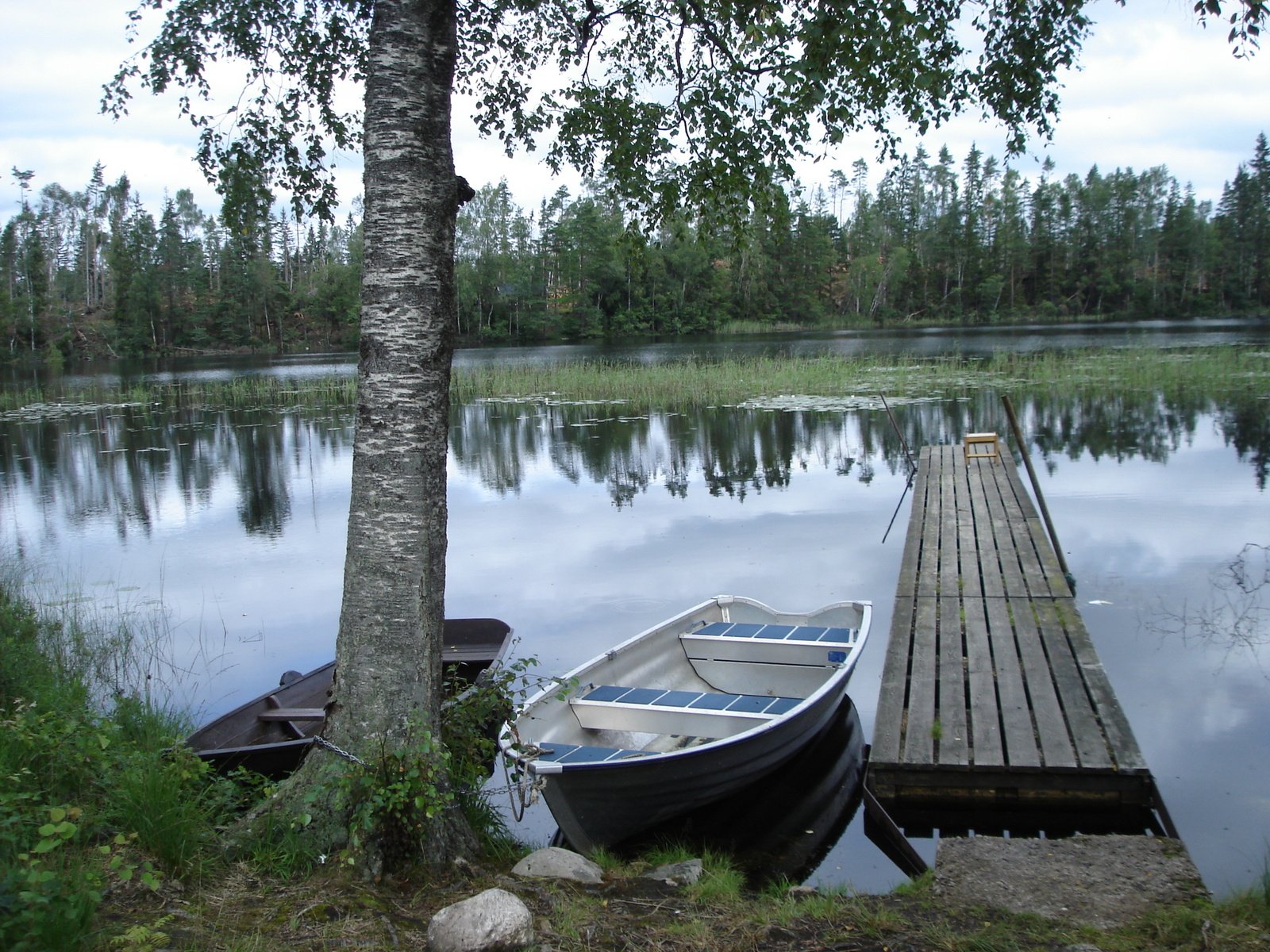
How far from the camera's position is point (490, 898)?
3166 mm

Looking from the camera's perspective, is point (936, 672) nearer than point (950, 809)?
No

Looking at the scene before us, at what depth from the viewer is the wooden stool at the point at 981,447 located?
47.5ft

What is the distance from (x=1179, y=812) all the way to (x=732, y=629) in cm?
301

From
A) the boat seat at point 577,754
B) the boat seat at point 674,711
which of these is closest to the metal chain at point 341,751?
the boat seat at point 577,754

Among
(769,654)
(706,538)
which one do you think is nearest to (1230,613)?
(769,654)

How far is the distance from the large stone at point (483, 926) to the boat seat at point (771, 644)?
386 cm

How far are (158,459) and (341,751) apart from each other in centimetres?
1840

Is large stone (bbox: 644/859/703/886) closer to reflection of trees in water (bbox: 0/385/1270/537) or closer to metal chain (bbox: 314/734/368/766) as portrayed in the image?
metal chain (bbox: 314/734/368/766)

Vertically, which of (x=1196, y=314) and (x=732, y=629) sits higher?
(x=1196, y=314)

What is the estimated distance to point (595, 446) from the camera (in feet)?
64.5

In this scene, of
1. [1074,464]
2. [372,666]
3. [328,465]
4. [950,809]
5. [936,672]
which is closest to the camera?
[372,666]

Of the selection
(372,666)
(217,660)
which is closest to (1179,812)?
(372,666)

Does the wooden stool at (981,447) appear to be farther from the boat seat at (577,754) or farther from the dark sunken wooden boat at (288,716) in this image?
the boat seat at (577,754)

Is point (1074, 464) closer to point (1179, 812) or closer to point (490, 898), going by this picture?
point (1179, 812)
